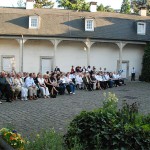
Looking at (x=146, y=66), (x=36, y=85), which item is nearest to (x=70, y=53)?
(x=146, y=66)

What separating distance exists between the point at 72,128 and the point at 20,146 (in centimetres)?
120

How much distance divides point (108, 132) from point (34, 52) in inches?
944

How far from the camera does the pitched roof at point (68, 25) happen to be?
29.5m

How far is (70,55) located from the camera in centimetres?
3028

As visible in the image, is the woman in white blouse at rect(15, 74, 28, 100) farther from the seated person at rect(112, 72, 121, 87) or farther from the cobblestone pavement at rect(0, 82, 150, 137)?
the seated person at rect(112, 72, 121, 87)

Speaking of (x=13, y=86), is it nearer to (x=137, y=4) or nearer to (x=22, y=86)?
(x=22, y=86)

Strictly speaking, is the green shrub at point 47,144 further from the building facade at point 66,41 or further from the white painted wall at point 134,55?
the white painted wall at point 134,55

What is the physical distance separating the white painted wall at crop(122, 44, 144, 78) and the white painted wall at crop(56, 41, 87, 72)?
177 inches

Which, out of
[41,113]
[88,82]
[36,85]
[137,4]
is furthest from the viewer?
[137,4]

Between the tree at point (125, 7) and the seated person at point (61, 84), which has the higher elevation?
the tree at point (125, 7)

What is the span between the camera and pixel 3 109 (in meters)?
12.9

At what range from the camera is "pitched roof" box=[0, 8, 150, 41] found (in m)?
29.5

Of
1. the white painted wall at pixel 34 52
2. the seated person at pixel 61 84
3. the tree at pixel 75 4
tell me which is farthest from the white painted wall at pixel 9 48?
the tree at pixel 75 4

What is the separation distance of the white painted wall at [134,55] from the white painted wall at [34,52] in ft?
25.0
